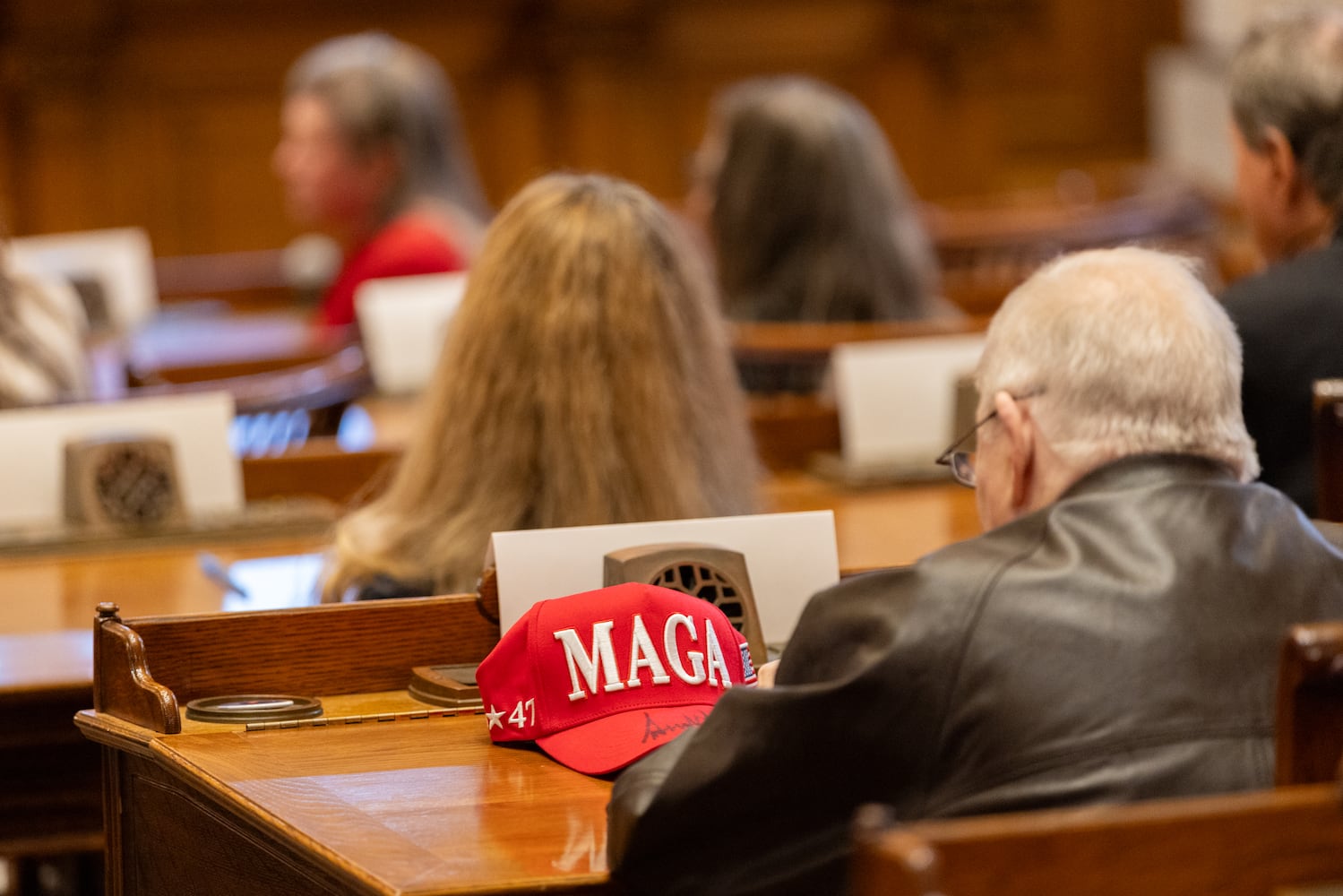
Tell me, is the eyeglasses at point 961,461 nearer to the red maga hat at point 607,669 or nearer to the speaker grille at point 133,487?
the red maga hat at point 607,669

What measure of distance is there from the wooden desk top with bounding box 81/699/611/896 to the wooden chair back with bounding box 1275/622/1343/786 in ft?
1.78

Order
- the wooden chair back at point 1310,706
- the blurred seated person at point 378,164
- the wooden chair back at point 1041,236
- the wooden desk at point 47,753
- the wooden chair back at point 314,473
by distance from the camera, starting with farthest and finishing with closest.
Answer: the wooden chair back at point 1041,236 < the blurred seated person at point 378,164 < the wooden chair back at point 314,473 < the wooden desk at point 47,753 < the wooden chair back at point 1310,706

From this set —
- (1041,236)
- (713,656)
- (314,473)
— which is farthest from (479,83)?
(713,656)

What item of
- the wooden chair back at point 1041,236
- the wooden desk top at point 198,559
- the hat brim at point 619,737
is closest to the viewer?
the hat brim at point 619,737

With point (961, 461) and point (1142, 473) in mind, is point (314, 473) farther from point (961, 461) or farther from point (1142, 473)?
point (1142, 473)

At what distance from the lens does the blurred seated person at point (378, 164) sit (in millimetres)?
4875

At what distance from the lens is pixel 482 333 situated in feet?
7.77

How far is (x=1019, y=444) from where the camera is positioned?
1.63m

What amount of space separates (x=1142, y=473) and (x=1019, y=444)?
0.39 feet

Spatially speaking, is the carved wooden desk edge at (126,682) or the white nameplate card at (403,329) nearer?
the carved wooden desk edge at (126,682)

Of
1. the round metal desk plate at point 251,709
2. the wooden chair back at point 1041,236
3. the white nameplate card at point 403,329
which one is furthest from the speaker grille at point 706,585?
the wooden chair back at point 1041,236

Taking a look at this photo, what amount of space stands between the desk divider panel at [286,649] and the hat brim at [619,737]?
331 mm

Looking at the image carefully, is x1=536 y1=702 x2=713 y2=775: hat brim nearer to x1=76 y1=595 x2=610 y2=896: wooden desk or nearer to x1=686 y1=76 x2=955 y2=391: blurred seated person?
x1=76 y1=595 x2=610 y2=896: wooden desk

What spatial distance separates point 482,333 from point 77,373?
2.09 m
